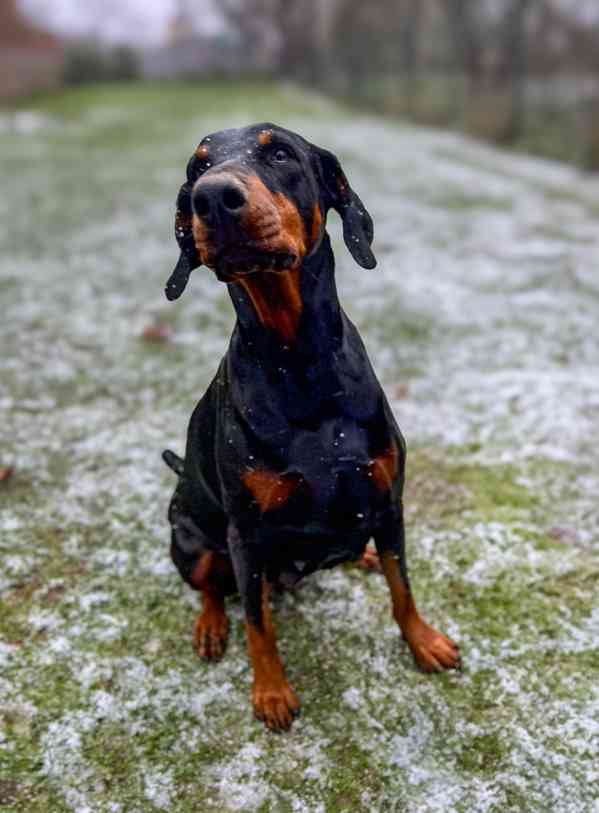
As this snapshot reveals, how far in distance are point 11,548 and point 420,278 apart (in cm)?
388

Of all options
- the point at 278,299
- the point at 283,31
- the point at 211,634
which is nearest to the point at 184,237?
the point at 278,299

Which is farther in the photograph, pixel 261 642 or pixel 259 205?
pixel 261 642

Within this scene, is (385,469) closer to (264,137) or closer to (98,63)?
(264,137)

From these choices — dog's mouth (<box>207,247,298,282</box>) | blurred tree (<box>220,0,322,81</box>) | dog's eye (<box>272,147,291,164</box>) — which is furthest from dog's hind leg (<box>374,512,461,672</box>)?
blurred tree (<box>220,0,322,81</box>)

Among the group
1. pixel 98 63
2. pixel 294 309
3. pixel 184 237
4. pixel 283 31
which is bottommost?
pixel 98 63

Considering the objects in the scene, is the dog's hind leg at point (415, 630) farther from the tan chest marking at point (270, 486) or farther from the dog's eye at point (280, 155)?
the dog's eye at point (280, 155)

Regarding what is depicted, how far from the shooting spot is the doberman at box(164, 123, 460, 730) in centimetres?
155

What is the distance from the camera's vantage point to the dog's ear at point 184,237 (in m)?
1.70

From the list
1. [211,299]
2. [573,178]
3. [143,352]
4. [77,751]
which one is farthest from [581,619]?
[573,178]

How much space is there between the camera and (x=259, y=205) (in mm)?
1454

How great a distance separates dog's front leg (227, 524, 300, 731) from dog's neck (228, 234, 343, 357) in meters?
0.55

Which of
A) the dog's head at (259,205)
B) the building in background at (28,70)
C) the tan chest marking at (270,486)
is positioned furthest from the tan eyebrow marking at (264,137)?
the building in background at (28,70)

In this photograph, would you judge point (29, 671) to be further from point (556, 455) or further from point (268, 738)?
point (556, 455)

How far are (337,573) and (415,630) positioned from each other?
0.46 m
